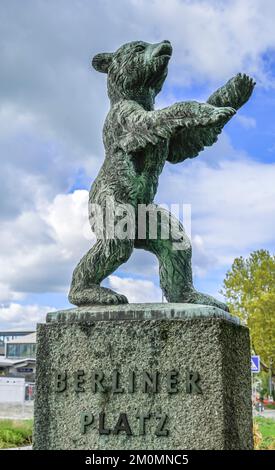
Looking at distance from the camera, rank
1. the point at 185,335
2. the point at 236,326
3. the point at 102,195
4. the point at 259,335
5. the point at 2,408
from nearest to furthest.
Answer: the point at 185,335, the point at 236,326, the point at 102,195, the point at 2,408, the point at 259,335

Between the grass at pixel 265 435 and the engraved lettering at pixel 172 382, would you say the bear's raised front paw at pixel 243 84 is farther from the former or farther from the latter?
the grass at pixel 265 435

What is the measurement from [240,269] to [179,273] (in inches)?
847

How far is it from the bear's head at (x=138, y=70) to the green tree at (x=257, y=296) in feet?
67.7

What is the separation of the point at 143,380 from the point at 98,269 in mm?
A: 898

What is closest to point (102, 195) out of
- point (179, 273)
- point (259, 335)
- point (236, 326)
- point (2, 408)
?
point (179, 273)

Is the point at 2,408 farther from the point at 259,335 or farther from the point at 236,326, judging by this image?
the point at 236,326

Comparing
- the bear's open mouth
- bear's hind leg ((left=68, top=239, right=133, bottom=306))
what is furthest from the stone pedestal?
the bear's open mouth

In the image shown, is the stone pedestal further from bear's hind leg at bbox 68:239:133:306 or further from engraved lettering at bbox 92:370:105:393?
bear's hind leg at bbox 68:239:133:306

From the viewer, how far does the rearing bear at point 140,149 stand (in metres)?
4.06

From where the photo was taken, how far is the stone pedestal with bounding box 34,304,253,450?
356 cm

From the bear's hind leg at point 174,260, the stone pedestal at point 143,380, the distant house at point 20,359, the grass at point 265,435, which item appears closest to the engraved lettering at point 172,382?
the stone pedestal at point 143,380

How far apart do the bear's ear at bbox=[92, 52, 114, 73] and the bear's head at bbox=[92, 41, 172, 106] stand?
0.14 ft

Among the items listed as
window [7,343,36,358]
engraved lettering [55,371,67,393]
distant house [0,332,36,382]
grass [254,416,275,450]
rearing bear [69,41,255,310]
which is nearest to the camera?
engraved lettering [55,371,67,393]
